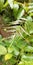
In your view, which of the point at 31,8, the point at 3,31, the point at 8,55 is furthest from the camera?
the point at 31,8

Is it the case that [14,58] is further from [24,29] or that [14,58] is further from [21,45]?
[24,29]

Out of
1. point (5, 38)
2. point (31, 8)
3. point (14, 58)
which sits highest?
point (31, 8)

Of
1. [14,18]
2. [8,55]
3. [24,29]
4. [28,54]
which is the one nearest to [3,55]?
[8,55]

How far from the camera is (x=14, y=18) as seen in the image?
1.45 metres

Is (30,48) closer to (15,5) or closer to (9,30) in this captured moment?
(9,30)

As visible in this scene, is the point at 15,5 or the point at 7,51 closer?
the point at 7,51

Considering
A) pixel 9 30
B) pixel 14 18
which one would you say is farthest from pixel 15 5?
pixel 9 30

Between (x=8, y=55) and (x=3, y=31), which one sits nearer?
(x=8, y=55)

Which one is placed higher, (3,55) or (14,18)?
(14,18)

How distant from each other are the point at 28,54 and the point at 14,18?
0.38m

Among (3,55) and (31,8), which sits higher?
(31,8)

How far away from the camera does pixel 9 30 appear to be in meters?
1.31

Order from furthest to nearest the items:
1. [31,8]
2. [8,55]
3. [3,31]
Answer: [31,8]
[3,31]
[8,55]

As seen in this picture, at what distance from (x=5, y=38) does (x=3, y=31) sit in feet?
0.21
